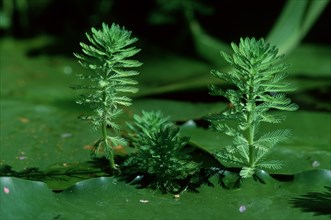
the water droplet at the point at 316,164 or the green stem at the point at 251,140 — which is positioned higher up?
the green stem at the point at 251,140

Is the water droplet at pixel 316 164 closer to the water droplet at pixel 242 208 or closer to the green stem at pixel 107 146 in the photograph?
the water droplet at pixel 242 208

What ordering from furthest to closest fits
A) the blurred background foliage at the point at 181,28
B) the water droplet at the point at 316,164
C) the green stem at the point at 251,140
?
the blurred background foliage at the point at 181,28 → the water droplet at the point at 316,164 → the green stem at the point at 251,140

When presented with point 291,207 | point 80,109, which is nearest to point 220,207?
point 291,207

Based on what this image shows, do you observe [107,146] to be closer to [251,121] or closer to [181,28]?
[251,121]

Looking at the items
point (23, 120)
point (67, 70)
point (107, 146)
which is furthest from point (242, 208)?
point (67, 70)

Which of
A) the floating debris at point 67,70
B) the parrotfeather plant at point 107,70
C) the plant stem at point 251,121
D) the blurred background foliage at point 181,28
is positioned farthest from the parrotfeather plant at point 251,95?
the floating debris at point 67,70

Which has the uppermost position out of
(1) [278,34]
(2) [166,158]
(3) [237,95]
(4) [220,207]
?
(1) [278,34]

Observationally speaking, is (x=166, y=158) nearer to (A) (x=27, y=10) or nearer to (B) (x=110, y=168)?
(B) (x=110, y=168)

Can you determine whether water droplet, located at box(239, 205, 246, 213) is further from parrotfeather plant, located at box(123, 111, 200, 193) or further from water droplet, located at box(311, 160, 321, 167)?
water droplet, located at box(311, 160, 321, 167)
